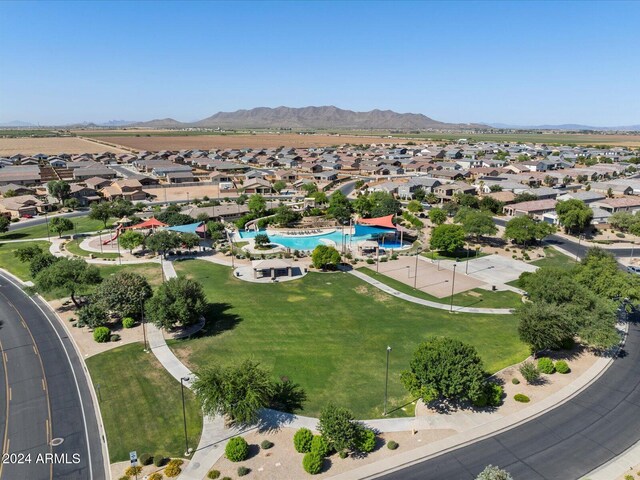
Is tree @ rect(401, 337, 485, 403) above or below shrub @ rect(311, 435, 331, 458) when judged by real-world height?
above

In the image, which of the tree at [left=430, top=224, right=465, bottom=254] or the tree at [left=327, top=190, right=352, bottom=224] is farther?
the tree at [left=327, top=190, right=352, bottom=224]

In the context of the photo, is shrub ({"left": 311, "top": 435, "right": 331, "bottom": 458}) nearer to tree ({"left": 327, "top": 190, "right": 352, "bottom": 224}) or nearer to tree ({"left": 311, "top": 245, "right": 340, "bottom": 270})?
tree ({"left": 311, "top": 245, "right": 340, "bottom": 270})

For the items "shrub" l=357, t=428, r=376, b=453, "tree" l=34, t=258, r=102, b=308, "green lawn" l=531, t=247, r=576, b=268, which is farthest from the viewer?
"green lawn" l=531, t=247, r=576, b=268

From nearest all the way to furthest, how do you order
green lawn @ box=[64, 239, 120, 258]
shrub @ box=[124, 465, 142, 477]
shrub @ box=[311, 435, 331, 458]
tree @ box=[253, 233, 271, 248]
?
shrub @ box=[124, 465, 142, 477] < shrub @ box=[311, 435, 331, 458] < green lawn @ box=[64, 239, 120, 258] < tree @ box=[253, 233, 271, 248]

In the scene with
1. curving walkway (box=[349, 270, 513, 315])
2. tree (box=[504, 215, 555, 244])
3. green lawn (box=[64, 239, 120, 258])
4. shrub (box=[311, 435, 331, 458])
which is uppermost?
tree (box=[504, 215, 555, 244])

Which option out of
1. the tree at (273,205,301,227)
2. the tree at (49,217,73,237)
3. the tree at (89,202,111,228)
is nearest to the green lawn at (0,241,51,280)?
the tree at (49,217,73,237)
